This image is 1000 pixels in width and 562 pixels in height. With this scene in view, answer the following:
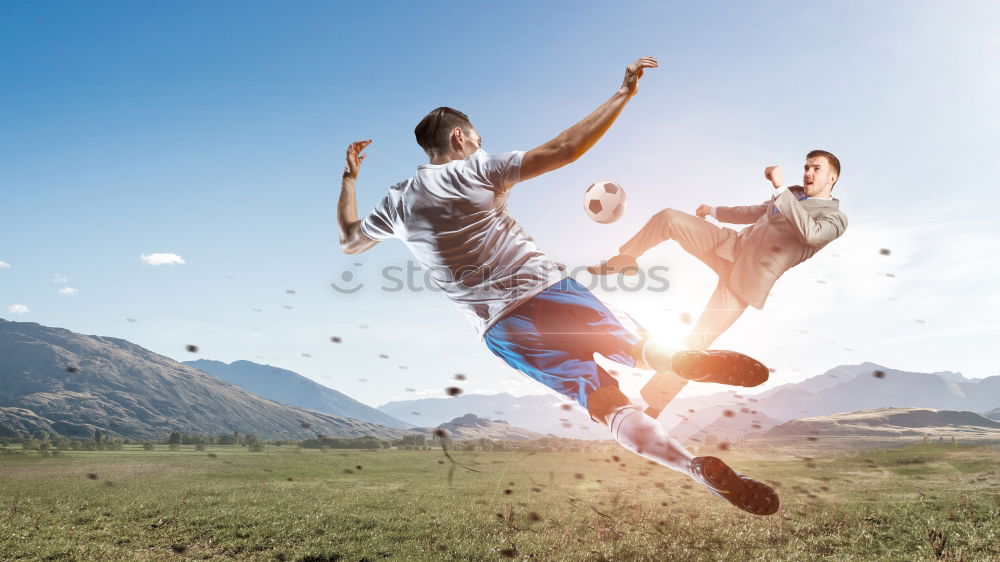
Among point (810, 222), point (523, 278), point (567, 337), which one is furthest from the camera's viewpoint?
point (523, 278)

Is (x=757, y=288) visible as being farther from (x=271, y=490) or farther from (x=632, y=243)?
(x=271, y=490)

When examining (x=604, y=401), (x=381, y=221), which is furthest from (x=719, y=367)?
(x=381, y=221)

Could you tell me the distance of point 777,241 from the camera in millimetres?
3312

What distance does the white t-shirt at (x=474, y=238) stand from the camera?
356 cm

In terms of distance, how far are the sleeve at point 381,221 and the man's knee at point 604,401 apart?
2065mm

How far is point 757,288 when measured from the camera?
341cm

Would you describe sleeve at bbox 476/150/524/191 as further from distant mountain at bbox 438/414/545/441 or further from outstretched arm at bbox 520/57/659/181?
distant mountain at bbox 438/414/545/441

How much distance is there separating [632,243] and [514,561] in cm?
1196

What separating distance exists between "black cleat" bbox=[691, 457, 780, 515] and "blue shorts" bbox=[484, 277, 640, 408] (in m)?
0.79

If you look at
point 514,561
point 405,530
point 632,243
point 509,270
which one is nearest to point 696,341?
point 632,243

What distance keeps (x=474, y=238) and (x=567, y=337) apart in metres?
0.95

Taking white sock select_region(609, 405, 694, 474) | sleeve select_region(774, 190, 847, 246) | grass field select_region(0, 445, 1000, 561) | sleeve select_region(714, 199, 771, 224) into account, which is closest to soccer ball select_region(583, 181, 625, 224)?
sleeve select_region(714, 199, 771, 224)

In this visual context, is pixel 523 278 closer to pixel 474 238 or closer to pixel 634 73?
pixel 474 238

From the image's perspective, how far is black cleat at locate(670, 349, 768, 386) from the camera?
290cm
